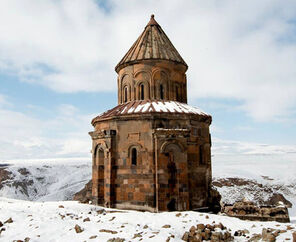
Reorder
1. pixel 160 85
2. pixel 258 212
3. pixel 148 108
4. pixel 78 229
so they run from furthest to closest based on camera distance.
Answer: pixel 160 85 < pixel 258 212 < pixel 148 108 < pixel 78 229

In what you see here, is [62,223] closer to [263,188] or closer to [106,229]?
[106,229]

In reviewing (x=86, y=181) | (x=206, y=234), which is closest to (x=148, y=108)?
(x=206, y=234)

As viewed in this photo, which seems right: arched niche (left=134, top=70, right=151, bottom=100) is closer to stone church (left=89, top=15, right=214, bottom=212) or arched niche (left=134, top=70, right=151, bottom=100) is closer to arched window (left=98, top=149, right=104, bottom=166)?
stone church (left=89, top=15, right=214, bottom=212)

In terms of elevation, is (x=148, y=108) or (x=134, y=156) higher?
(x=148, y=108)

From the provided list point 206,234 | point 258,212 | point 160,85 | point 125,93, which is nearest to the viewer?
point 206,234

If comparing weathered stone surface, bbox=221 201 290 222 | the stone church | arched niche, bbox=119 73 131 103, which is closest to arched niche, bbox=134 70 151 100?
the stone church

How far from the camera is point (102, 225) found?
27.4ft

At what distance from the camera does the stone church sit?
11047 mm

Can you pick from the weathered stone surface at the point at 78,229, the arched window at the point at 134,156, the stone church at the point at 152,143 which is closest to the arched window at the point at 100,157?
the stone church at the point at 152,143

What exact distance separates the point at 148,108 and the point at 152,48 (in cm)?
348

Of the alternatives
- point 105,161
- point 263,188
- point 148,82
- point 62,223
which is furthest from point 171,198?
point 263,188

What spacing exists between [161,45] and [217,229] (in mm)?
→ 8918

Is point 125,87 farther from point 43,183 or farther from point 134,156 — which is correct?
point 43,183

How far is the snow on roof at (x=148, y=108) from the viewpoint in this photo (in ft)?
38.0
